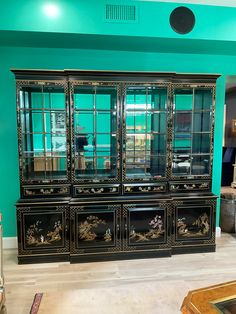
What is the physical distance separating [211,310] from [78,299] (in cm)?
142

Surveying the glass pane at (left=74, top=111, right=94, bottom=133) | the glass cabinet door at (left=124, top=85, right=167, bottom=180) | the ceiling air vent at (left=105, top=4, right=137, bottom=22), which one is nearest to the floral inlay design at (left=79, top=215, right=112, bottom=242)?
the glass cabinet door at (left=124, top=85, right=167, bottom=180)

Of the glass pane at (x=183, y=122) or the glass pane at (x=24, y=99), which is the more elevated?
the glass pane at (x=24, y=99)

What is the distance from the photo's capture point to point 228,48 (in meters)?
3.13

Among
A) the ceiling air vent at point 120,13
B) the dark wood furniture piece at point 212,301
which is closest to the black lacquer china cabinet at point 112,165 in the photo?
the ceiling air vent at point 120,13

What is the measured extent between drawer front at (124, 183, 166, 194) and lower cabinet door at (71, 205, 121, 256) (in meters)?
0.25

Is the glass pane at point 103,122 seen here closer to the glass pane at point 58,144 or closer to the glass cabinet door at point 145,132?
the glass cabinet door at point 145,132

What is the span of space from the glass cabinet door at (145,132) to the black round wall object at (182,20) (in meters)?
0.66

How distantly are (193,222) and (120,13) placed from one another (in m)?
2.55

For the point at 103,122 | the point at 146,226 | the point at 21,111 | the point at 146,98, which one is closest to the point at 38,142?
the point at 21,111

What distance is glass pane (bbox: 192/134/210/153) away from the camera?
3238 millimetres

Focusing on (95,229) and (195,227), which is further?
(195,227)

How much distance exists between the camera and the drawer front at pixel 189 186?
10.3 ft

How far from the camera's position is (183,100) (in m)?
3.21

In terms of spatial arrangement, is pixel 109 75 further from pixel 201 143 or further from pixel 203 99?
pixel 201 143
